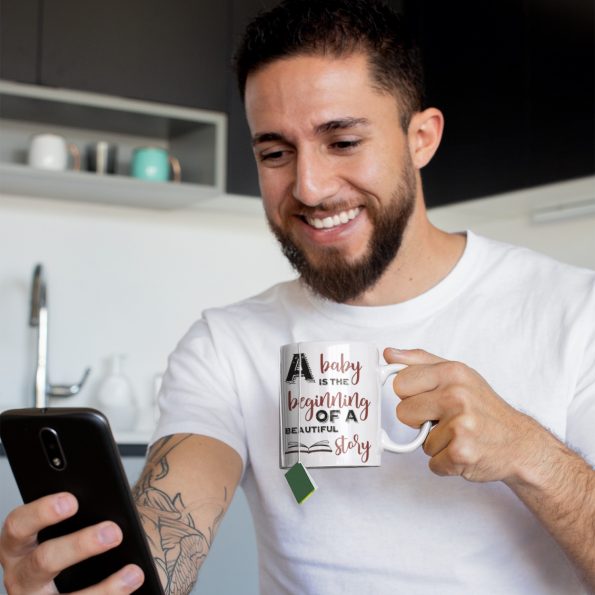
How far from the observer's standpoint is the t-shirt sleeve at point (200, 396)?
4.15ft

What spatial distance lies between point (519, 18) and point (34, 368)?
1869mm

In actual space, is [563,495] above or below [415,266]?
below

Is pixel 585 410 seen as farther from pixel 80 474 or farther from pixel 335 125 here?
pixel 80 474

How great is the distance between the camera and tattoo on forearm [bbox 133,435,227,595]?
42.0 inches

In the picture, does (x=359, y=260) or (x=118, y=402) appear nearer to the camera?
(x=359, y=260)

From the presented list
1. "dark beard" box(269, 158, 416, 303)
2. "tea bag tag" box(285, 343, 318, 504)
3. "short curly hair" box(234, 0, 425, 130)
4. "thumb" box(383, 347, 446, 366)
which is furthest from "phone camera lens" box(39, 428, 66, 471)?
"short curly hair" box(234, 0, 425, 130)

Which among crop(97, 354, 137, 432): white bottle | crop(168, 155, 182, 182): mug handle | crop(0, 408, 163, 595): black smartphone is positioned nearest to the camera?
crop(0, 408, 163, 595): black smartphone

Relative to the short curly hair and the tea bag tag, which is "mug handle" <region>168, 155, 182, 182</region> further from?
the tea bag tag

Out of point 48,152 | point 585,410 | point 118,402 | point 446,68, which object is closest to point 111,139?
point 48,152

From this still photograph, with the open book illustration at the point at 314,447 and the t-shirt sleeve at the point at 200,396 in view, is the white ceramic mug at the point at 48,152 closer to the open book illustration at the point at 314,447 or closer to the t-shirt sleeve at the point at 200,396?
the t-shirt sleeve at the point at 200,396

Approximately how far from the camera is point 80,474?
33.6 inches

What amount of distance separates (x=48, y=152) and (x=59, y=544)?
2.31 m

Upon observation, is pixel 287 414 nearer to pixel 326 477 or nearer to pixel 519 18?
pixel 326 477

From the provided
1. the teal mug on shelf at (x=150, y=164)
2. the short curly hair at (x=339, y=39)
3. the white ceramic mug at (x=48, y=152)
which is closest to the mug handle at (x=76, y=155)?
the white ceramic mug at (x=48, y=152)
